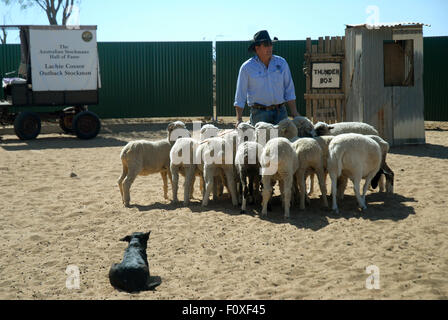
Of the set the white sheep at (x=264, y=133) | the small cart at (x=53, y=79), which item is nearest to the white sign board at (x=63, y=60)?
the small cart at (x=53, y=79)

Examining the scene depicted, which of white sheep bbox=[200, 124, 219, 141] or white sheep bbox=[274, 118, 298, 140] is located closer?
white sheep bbox=[274, 118, 298, 140]

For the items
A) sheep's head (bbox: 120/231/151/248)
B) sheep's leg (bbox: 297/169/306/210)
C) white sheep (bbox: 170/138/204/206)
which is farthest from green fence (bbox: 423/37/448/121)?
sheep's head (bbox: 120/231/151/248)

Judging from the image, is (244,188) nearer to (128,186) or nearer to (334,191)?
(334,191)

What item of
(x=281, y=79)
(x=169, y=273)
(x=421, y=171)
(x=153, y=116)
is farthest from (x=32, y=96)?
(x=169, y=273)

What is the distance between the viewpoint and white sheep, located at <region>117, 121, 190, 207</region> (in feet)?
27.3

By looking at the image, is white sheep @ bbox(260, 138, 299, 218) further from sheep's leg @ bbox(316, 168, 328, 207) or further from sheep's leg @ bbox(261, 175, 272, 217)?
sheep's leg @ bbox(316, 168, 328, 207)

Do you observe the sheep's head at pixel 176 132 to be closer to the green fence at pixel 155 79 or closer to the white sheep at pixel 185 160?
the white sheep at pixel 185 160

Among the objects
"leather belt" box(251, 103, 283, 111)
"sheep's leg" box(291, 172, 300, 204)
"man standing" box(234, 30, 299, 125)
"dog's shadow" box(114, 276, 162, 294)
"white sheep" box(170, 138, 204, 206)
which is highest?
"man standing" box(234, 30, 299, 125)

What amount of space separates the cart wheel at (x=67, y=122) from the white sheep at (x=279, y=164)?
11533 mm

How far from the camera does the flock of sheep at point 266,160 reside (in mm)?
7254

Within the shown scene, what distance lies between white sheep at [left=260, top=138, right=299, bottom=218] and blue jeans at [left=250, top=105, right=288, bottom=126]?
1.34m

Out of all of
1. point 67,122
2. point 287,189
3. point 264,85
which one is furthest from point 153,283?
point 67,122

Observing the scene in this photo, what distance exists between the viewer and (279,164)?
7.00 metres

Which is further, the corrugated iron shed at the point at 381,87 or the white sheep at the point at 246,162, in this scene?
the corrugated iron shed at the point at 381,87
